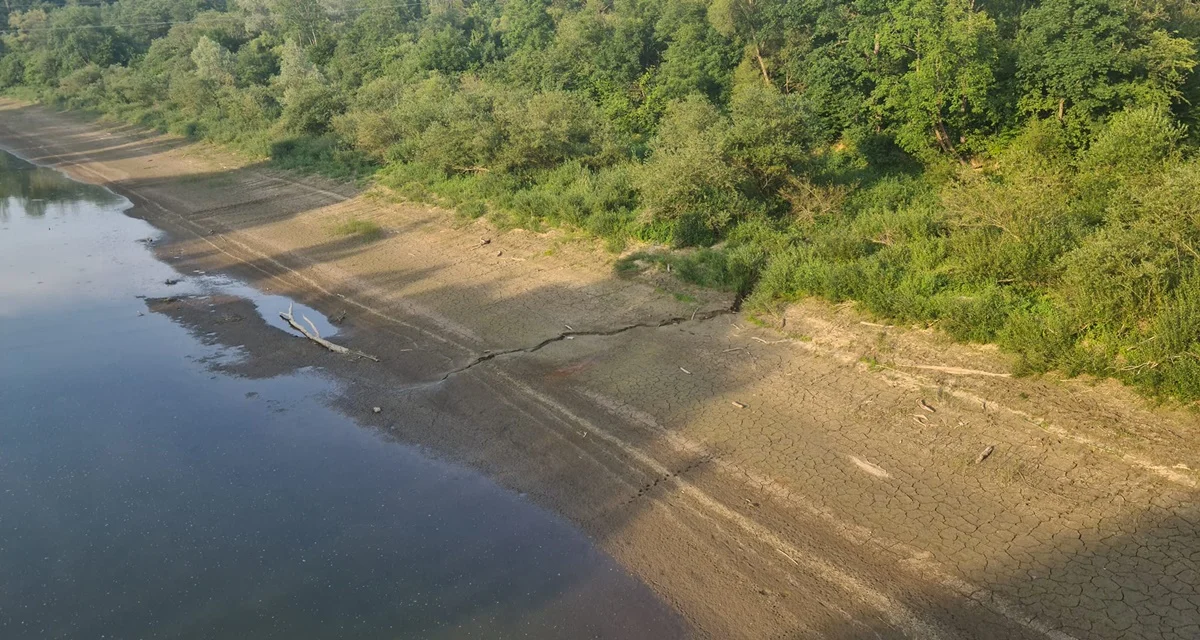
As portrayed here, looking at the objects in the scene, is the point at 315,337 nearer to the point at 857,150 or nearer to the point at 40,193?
the point at 857,150

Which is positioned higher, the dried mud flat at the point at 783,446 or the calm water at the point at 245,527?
the dried mud flat at the point at 783,446

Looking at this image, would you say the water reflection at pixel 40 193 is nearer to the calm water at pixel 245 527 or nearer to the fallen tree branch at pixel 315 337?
the calm water at pixel 245 527

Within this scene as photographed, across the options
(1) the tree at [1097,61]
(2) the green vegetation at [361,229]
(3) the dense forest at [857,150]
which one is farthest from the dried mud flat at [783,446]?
(1) the tree at [1097,61]

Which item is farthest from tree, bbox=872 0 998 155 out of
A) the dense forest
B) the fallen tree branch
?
the fallen tree branch

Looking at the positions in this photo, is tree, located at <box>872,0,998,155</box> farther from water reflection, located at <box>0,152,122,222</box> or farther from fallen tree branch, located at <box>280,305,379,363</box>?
water reflection, located at <box>0,152,122,222</box>

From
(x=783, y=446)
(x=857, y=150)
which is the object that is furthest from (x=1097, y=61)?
(x=783, y=446)
